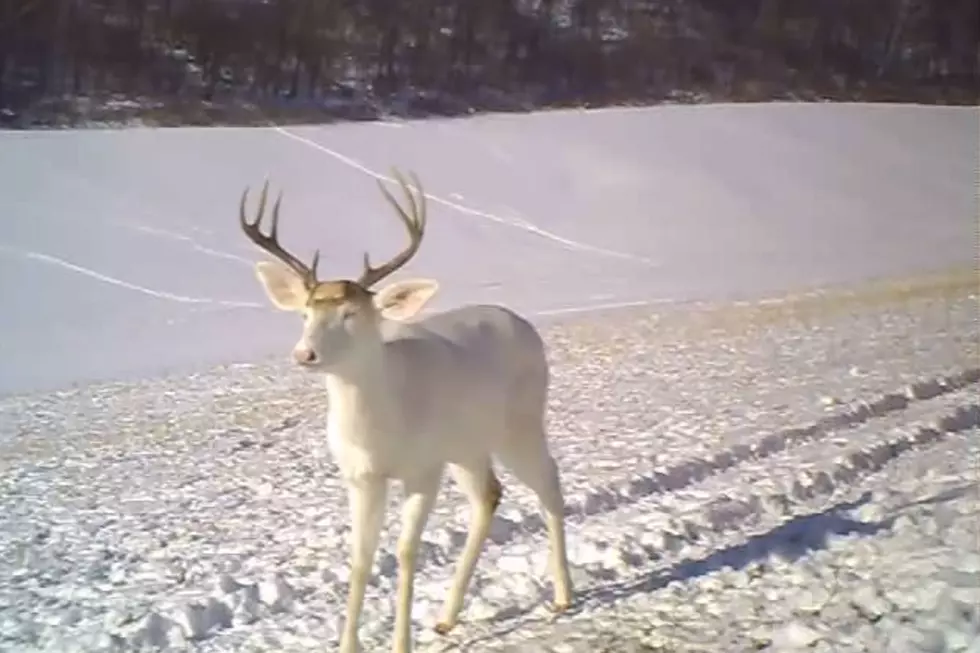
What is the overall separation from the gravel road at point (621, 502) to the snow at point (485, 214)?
0.18ft

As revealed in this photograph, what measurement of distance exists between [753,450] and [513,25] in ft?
2.52

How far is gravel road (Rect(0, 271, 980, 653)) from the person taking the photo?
146cm

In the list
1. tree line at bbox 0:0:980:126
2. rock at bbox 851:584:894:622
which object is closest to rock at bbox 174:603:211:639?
tree line at bbox 0:0:980:126

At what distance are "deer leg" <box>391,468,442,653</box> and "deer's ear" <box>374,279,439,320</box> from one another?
0.19 m

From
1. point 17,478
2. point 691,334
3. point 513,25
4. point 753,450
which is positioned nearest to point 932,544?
point 753,450

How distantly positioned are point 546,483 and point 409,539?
0.78ft

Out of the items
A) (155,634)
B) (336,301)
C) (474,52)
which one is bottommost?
(155,634)

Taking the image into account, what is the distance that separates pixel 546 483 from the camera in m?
1.49

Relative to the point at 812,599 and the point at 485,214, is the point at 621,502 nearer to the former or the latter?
the point at 812,599

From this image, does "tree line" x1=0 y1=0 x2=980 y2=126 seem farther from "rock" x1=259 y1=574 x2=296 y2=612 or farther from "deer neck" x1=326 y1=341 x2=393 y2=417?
"rock" x1=259 y1=574 x2=296 y2=612

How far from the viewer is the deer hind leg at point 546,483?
1461 millimetres

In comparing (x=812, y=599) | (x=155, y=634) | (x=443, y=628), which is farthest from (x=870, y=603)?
(x=155, y=634)

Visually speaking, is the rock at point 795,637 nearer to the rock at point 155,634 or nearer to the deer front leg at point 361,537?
the deer front leg at point 361,537

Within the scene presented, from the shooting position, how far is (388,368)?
1260 millimetres
